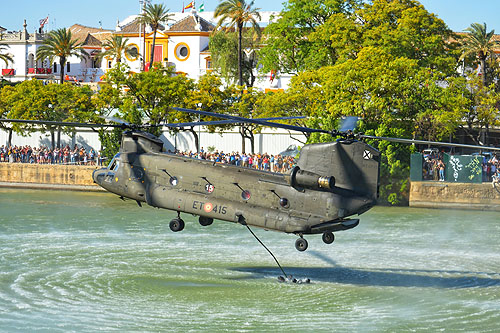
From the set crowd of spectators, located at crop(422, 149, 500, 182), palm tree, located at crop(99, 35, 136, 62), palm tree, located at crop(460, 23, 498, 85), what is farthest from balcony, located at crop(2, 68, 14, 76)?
crowd of spectators, located at crop(422, 149, 500, 182)

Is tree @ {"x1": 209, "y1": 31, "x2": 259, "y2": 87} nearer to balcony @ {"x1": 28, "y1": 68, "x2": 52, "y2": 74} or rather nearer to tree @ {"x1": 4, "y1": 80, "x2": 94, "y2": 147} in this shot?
tree @ {"x1": 4, "y1": 80, "x2": 94, "y2": 147}

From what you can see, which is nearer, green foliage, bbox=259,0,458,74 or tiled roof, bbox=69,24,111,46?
green foliage, bbox=259,0,458,74

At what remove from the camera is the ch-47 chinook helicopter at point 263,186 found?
24.2 meters

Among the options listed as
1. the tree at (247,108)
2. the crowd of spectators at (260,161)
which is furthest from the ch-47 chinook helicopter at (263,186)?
the tree at (247,108)

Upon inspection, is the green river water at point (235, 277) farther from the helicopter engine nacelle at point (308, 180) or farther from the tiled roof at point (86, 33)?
the tiled roof at point (86, 33)

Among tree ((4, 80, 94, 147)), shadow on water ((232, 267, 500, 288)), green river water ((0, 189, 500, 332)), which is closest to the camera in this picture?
green river water ((0, 189, 500, 332))

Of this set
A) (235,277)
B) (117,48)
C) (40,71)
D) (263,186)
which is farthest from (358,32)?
(40,71)

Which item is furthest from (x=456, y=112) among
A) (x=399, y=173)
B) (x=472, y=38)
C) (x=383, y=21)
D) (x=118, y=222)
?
(x=118, y=222)

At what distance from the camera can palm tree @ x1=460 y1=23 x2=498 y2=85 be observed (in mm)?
64938

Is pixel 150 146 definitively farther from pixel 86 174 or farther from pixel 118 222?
pixel 86 174

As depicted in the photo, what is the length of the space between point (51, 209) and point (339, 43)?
24.7m

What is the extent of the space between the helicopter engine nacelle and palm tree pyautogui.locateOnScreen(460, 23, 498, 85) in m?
42.6

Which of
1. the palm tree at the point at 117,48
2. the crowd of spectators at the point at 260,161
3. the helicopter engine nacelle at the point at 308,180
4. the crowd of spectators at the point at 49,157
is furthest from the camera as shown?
the palm tree at the point at 117,48

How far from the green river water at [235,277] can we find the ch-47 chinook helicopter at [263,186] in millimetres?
3428
